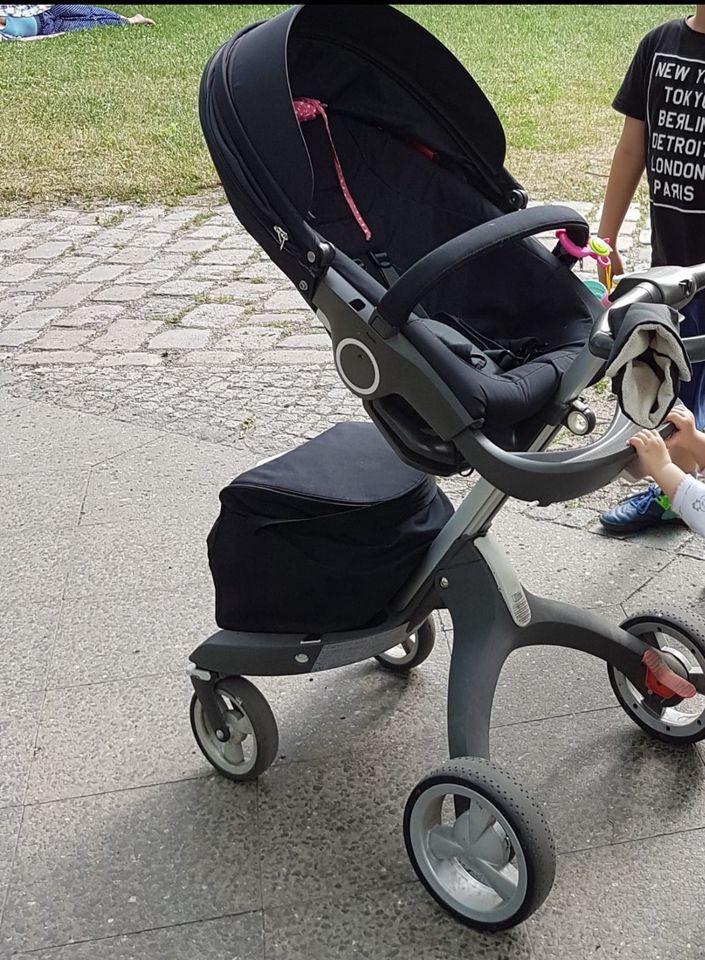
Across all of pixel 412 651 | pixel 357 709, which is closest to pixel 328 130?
pixel 412 651

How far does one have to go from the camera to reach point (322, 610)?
2.24 metres

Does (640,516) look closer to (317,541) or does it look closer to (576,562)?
(576,562)

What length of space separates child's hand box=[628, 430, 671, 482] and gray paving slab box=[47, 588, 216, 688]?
1353 mm

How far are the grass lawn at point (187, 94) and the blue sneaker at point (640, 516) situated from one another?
11.1ft

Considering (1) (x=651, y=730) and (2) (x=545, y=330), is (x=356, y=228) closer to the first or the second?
(2) (x=545, y=330)

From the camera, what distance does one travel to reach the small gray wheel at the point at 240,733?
7.62ft

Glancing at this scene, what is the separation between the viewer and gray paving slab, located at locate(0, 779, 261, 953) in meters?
2.12

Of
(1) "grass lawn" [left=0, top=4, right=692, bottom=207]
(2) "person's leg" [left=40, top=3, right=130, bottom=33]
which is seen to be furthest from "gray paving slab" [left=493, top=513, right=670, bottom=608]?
(2) "person's leg" [left=40, top=3, right=130, bottom=33]

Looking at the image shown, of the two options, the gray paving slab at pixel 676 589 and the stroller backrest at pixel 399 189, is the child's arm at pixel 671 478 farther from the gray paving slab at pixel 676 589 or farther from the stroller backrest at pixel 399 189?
the gray paving slab at pixel 676 589

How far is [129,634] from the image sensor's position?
294 cm

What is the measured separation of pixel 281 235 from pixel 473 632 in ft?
2.80

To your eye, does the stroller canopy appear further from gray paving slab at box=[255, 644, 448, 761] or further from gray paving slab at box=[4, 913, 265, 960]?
gray paving slab at box=[4, 913, 265, 960]

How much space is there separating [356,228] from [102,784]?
1365mm

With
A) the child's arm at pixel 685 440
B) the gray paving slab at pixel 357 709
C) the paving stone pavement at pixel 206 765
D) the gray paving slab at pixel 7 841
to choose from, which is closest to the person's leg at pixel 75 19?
the paving stone pavement at pixel 206 765
